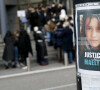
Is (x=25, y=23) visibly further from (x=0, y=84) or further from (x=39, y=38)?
(x=0, y=84)

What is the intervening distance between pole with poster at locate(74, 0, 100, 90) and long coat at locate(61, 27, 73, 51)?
8.66 m

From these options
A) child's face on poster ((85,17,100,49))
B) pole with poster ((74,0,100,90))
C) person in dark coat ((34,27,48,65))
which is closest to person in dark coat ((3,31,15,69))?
person in dark coat ((34,27,48,65))

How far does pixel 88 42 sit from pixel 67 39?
9.04m

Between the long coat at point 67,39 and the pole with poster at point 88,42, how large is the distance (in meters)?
8.66

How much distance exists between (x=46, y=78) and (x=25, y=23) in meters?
7.27

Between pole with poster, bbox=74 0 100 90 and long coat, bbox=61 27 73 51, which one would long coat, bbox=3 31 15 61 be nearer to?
long coat, bbox=61 27 73 51

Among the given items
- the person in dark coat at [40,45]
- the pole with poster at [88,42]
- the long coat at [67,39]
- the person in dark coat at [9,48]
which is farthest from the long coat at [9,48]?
the pole with poster at [88,42]

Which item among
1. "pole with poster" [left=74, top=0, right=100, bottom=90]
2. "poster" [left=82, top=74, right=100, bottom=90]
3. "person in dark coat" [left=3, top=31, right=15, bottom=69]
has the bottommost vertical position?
"person in dark coat" [left=3, top=31, right=15, bottom=69]

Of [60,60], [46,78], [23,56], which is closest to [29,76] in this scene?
[46,78]

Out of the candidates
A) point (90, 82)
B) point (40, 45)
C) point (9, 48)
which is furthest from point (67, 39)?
point (90, 82)

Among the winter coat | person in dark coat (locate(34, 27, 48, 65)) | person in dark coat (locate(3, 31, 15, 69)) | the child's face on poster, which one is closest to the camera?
the child's face on poster

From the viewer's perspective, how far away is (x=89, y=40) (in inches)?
150

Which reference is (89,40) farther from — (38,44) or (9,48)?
(38,44)

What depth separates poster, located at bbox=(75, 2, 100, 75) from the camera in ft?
12.3
